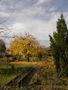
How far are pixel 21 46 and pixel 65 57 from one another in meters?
39.4

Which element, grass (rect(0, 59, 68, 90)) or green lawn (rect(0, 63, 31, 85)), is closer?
green lawn (rect(0, 63, 31, 85))

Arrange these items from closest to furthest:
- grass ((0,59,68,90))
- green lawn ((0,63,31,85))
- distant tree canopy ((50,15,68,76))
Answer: green lawn ((0,63,31,85)) < grass ((0,59,68,90)) < distant tree canopy ((50,15,68,76))

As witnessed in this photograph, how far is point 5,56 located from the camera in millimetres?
8750

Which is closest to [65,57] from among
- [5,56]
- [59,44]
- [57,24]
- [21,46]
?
[59,44]

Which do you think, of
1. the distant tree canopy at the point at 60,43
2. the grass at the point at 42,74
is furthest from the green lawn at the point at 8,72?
the distant tree canopy at the point at 60,43

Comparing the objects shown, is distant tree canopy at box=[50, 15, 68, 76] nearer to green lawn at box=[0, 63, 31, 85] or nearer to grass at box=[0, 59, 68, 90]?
grass at box=[0, 59, 68, 90]

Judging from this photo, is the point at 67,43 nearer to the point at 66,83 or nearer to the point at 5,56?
the point at 66,83

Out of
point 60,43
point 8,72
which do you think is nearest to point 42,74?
point 8,72

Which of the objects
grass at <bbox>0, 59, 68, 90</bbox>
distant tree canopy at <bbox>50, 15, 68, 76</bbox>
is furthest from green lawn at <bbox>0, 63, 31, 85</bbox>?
distant tree canopy at <bbox>50, 15, 68, 76</bbox>

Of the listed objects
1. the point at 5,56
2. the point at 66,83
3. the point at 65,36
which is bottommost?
the point at 66,83

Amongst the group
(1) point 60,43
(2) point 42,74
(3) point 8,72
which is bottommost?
(2) point 42,74

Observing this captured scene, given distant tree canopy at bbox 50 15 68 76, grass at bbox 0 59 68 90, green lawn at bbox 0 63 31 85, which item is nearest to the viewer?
green lawn at bbox 0 63 31 85

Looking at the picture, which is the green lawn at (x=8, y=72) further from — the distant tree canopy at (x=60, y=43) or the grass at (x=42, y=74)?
the distant tree canopy at (x=60, y=43)

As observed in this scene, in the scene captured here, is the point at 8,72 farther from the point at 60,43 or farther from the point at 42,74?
the point at 60,43
